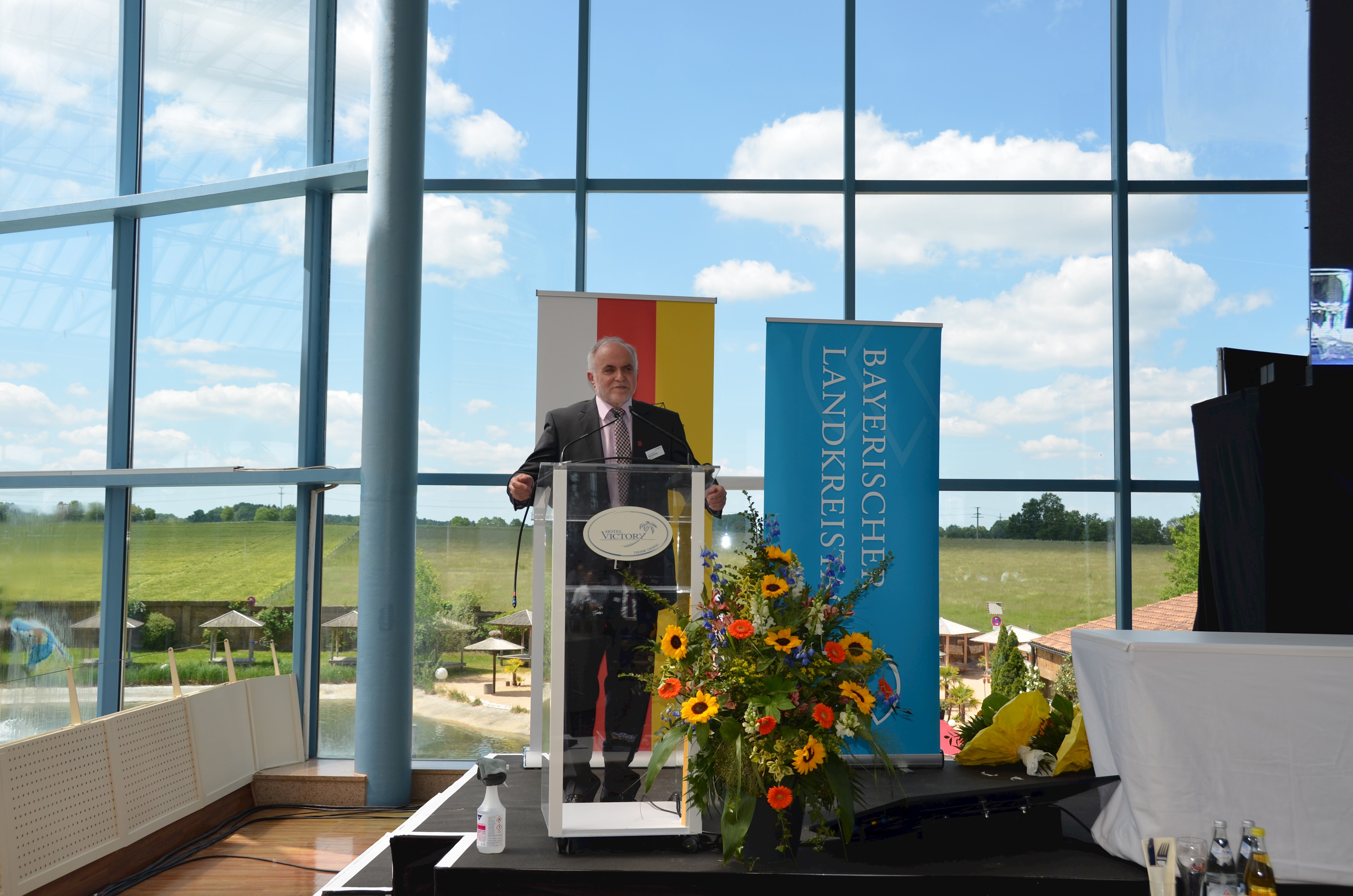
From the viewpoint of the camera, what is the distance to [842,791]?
2.56m

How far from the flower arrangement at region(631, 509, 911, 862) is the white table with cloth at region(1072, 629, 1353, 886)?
0.71 meters

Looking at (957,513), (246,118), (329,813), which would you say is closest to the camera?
(329,813)

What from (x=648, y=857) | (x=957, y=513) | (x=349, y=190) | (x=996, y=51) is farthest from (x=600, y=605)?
(x=996, y=51)

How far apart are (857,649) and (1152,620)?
3.81 m

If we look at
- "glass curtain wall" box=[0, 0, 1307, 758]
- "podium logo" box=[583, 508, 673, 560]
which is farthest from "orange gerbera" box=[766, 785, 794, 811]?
"glass curtain wall" box=[0, 0, 1307, 758]

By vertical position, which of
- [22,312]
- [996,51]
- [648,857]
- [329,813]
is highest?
[996,51]

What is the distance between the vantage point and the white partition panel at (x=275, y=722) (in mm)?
5387

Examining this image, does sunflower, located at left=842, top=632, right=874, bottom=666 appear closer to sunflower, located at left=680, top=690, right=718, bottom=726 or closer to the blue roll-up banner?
sunflower, located at left=680, top=690, right=718, bottom=726

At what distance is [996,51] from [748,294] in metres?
2.21

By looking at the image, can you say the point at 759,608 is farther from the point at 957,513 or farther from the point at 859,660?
the point at 957,513

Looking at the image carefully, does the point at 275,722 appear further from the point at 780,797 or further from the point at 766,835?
the point at 780,797

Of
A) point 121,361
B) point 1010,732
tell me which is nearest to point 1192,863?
point 1010,732

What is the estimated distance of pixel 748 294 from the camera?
579 centimetres

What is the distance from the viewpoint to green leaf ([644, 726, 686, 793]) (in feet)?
8.55
